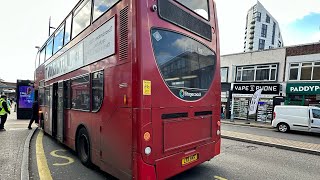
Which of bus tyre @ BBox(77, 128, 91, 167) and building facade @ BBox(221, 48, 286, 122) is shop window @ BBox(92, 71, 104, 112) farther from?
building facade @ BBox(221, 48, 286, 122)

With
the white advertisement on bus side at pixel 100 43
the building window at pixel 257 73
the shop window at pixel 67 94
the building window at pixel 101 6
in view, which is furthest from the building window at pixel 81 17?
the building window at pixel 257 73

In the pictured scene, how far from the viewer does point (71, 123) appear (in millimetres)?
6285

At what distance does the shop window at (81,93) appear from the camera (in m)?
5.13

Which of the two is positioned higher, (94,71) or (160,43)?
(160,43)

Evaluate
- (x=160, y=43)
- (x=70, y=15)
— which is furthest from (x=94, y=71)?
(x=70, y=15)

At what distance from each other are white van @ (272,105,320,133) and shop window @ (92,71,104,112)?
13079mm

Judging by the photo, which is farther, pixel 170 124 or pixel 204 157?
pixel 204 157

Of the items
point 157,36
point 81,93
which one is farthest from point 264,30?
point 157,36

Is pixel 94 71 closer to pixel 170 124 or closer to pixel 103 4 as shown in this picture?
pixel 103 4

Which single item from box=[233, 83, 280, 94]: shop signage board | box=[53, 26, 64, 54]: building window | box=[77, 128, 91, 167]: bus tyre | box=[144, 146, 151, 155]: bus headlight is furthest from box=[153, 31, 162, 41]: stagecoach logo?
box=[233, 83, 280, 94]: shop signage board

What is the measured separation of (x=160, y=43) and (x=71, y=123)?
407cm

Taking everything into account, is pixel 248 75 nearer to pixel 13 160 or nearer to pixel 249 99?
pixel 249 99

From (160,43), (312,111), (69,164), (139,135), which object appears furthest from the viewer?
(312,111)

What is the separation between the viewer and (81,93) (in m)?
5.46
